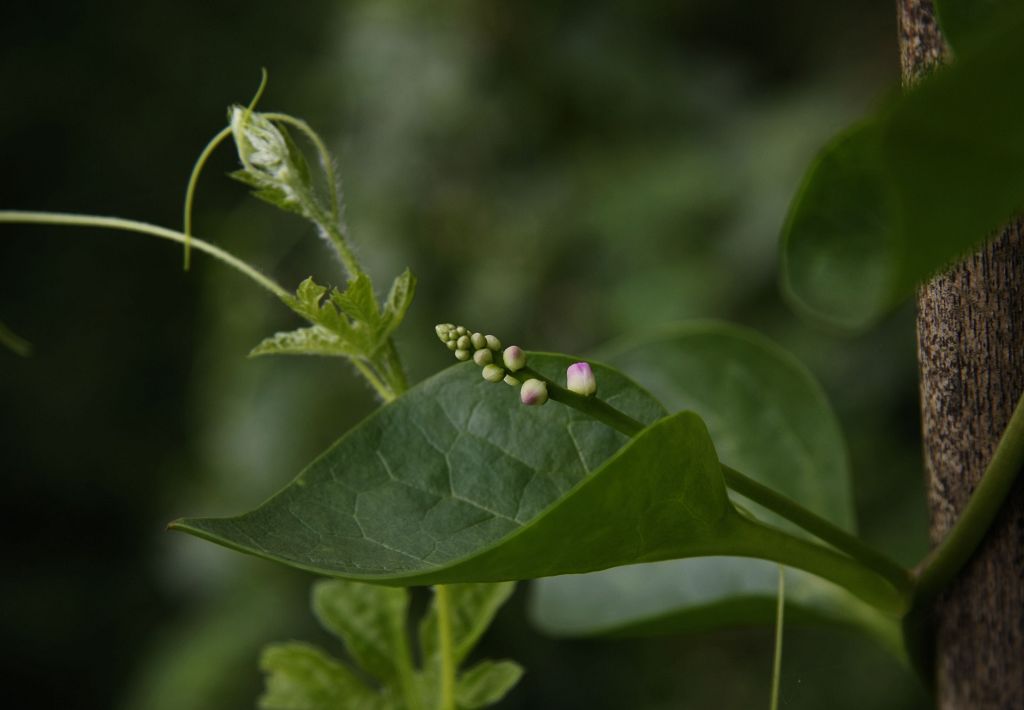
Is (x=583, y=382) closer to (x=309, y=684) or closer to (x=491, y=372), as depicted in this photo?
(x=491, y=372)

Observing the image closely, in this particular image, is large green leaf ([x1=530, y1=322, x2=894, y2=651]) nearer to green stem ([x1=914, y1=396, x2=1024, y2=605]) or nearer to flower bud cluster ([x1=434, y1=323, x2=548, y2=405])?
green stem ([x1=914, y1=396, x2=1024, y2=605])

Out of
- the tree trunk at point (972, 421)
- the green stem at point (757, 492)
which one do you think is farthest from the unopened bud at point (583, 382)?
the tree trunk at point (972, 421)

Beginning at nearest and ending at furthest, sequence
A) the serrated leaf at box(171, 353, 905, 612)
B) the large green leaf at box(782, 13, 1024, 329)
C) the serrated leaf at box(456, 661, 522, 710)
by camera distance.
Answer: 1. the large green leaf at box(782, 13, 1024, 329)
2. the serrated leaf at box(171, 353, 905, 612)
3. the serrated leaf at box(456, 661, 522, 710)

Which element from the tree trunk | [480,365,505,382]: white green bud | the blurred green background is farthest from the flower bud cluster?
the blurred green background

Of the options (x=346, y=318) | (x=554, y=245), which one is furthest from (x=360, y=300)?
(x=554, y=245)

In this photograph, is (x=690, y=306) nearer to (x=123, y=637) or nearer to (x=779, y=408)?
(x=779, y=408)

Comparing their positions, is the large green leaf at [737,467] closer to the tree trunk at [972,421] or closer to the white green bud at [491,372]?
the tree trunk at [972,421]

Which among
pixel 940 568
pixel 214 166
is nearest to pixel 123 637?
pixel 214 166
